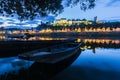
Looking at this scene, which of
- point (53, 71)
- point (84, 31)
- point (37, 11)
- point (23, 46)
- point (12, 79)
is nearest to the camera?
point (12, 79)

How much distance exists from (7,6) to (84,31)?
160m

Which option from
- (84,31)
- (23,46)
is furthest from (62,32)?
(23,46)

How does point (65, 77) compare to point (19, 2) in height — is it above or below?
below

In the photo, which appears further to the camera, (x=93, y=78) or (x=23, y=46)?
(x=23, y=46)

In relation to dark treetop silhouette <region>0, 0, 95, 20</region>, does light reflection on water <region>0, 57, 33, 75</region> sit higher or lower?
lower

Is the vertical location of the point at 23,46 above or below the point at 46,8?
below

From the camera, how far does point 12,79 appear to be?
16.8 metres

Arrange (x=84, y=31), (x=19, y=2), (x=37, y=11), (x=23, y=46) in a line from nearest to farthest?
1. (x=19, y=2)
2. (x=37, y=11)
3. (x=23, y=46)
4. (x=84, y=31)

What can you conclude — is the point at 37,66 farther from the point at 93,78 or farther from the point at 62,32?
the point at 62,32

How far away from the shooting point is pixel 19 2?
18.4 metres

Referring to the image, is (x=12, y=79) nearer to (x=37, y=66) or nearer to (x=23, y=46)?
(x=37, y=66)

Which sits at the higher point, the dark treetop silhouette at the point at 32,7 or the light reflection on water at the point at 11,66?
the dark treetop silhouette at the point at 32,7

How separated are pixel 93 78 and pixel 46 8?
5.33m

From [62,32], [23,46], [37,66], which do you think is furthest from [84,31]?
[37,66]
